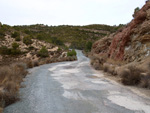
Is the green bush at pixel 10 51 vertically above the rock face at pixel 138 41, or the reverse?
the rock face at pixel 138 41

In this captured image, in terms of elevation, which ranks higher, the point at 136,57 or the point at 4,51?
the point at 136,57

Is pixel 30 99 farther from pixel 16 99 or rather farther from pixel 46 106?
pixel 46 106

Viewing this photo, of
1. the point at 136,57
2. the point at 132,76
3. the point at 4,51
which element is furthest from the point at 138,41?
the point at 4,51

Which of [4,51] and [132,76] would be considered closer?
[132,76]

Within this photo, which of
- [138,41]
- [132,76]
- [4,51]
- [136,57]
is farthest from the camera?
[4,51]

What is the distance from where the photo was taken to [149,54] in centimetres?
1226

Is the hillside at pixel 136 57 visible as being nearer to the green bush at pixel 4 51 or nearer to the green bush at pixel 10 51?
the green bush at pixel 10 51

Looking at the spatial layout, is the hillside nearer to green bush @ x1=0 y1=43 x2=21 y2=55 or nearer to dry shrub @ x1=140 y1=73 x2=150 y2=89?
dry shrub @ x1=140 y1=73 x2=150 y2=89

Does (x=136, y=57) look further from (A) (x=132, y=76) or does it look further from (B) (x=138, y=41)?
(A) (x=132, y=76)

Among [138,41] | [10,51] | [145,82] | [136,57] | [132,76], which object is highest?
[138,41]

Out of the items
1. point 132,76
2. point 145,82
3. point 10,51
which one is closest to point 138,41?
point 132,76

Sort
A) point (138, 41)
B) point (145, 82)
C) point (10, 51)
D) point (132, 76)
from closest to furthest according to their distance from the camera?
1. point (145, 82)
2. point (132, 76)
3. point (138, 41)
4. point (10, 51)

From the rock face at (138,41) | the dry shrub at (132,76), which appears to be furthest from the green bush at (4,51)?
the dry shrub at (132,76)

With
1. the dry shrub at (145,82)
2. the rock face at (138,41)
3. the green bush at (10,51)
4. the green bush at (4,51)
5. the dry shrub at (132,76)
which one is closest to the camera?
the dry shrub at (145,82)
